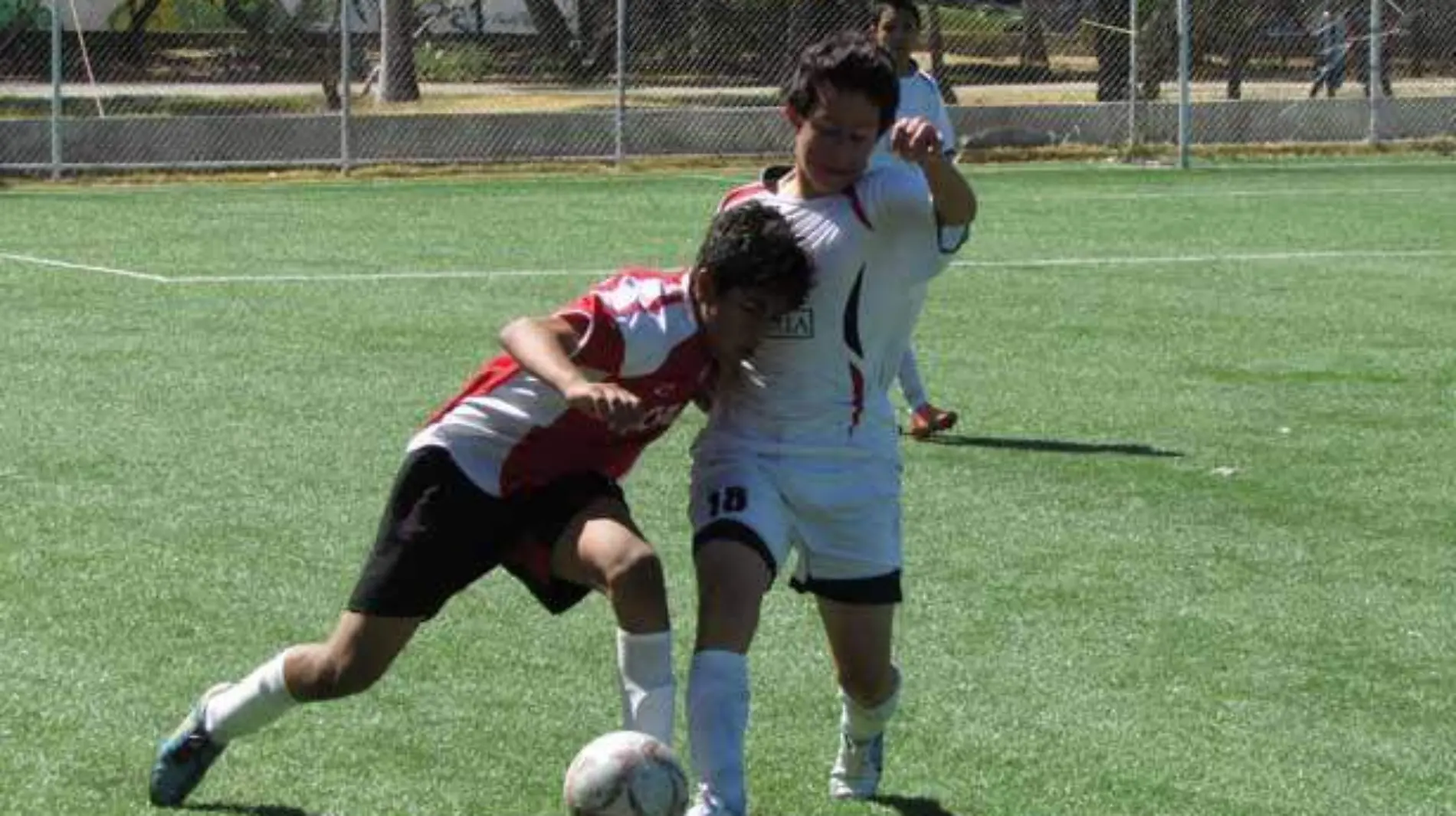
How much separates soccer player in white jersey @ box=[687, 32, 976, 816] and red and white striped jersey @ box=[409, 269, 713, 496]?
197mm

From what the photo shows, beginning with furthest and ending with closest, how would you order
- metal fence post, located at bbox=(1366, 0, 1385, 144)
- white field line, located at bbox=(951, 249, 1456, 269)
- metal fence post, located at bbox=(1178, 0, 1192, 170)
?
metal fence post, located at bbox=(1366, 0, 1385, 144)
metal fence post, located at bbox=(1178, 0, 1192, 170)
white field line, located at bbox=(951, 249, 1456, 269)

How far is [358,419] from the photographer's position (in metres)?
11.5

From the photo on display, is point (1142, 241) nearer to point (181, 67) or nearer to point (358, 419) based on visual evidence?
point (358, 419)

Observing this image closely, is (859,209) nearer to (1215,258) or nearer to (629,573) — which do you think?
(629,573)

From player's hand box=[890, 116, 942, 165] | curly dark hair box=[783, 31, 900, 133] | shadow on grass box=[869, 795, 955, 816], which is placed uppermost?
curly dark hair box=[783, 31, 900, 133]

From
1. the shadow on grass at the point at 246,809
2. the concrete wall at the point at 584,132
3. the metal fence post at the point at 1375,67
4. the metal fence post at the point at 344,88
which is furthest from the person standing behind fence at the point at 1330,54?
the shadow on grass at the point at 246,809

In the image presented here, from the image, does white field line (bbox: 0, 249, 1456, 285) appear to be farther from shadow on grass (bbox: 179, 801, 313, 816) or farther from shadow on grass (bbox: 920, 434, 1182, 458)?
shadow on grass (bbox: 179, 801, 313, 816)

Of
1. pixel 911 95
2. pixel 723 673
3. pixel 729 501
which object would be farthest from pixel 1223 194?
pixel 723 673

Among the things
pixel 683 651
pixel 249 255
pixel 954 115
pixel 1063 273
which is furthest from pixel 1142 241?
pixel 683 651

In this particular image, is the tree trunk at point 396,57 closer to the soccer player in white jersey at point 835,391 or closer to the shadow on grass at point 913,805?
the shadow on grass at point 913,805

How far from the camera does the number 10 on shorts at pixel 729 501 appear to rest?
19.0ft

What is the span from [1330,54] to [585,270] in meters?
14.4

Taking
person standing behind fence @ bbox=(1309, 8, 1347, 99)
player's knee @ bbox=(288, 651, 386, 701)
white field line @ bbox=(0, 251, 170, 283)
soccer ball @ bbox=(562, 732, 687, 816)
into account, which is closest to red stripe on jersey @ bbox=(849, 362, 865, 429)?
soccer ball @ bbox=(562, 732, 687, 816)

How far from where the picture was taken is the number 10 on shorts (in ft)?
19.0
